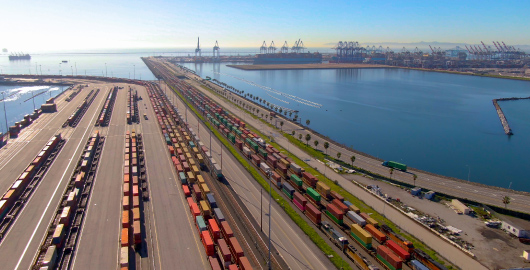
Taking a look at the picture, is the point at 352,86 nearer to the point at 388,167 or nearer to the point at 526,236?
the point at 388,167

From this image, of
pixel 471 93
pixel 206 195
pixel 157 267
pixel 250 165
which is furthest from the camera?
pixel 471 93

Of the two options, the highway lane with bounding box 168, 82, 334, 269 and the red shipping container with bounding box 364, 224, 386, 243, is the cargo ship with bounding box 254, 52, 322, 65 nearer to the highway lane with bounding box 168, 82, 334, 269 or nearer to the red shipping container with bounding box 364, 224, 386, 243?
the highway lane with bounding box 168, 82, 334, 269

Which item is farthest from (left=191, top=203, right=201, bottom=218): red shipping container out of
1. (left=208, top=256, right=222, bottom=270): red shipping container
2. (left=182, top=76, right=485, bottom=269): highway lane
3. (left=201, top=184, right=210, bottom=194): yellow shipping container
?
(left=182, top=76, right=485, bottom=269): highway lane

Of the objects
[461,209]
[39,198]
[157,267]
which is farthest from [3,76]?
[461,209]

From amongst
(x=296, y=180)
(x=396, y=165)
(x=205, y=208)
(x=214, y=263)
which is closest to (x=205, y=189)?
(x=205, y=208)

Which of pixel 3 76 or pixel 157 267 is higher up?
pixel 3 76

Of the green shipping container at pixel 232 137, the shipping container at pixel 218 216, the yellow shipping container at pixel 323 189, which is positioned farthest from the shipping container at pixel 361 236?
the green shipping container at pixel 232 137

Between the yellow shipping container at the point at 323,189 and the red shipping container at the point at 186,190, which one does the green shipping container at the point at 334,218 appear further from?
the red shipping container at the point at 186,190
